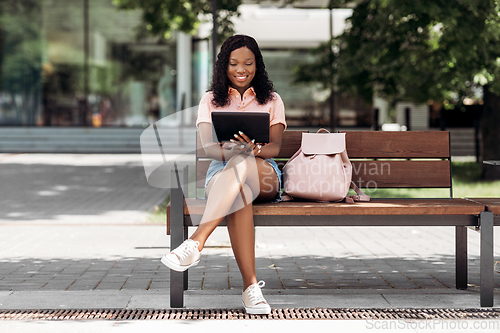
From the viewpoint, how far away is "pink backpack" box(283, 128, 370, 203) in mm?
3945

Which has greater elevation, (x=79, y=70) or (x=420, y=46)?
(x=79, y=70)

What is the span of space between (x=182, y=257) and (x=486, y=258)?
1.90 m

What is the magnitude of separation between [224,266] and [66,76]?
20.9m

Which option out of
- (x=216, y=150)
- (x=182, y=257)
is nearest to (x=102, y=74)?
(x=216, y=150)

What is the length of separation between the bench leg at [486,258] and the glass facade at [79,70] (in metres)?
20.9

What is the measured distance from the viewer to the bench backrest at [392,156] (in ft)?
15.0

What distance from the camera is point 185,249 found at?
11.7ft

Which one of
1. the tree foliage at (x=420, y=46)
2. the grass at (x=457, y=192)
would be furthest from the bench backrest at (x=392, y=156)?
the tree foliage at (x=420, y=46)

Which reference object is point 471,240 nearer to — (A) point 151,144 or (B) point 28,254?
(A) point 151,144

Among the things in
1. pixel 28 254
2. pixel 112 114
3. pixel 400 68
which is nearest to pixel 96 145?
pixel 112 114

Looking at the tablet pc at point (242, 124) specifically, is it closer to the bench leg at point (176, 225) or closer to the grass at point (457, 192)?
Answer: the bench leg at point (176, 225)

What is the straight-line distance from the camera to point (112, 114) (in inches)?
959

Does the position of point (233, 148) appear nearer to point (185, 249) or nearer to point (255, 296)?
point (185, 249)

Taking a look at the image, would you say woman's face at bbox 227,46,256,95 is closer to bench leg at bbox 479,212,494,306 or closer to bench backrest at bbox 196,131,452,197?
bench backrest at bbox 196,131,452,197
